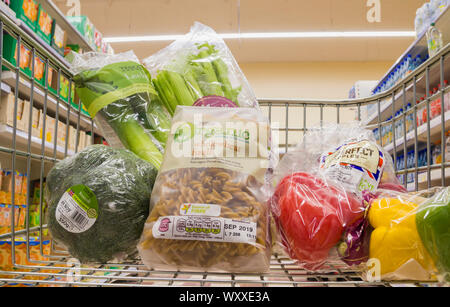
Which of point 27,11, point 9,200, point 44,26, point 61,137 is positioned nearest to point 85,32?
point 44,26

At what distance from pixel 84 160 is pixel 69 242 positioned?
0.17 meters

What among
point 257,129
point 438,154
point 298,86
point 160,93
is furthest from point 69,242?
point 298,86

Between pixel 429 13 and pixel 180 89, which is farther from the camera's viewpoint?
pixel 429 13

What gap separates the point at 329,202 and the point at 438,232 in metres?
0.16

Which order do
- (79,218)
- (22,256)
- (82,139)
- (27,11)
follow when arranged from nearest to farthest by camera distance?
(79,218) → (22,256) → (27,11) → (82,139)

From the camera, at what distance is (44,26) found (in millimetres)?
2498

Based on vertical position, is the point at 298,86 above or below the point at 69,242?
above

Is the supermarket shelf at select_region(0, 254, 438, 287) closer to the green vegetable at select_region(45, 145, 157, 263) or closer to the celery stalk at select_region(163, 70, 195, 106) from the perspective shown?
the green vegetable at select_region(45, 145, 157, 263)

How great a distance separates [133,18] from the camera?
5.50 metres

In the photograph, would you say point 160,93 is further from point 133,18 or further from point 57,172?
point 133,18

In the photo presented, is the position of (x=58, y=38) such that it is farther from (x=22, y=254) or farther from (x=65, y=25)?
(x=22, y=254)

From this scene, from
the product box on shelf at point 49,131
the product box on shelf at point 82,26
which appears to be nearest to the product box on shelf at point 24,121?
the product box on shelf at point 49,131

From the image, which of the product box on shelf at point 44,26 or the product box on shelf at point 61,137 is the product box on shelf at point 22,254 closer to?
the product box on shelf at point 61,137
